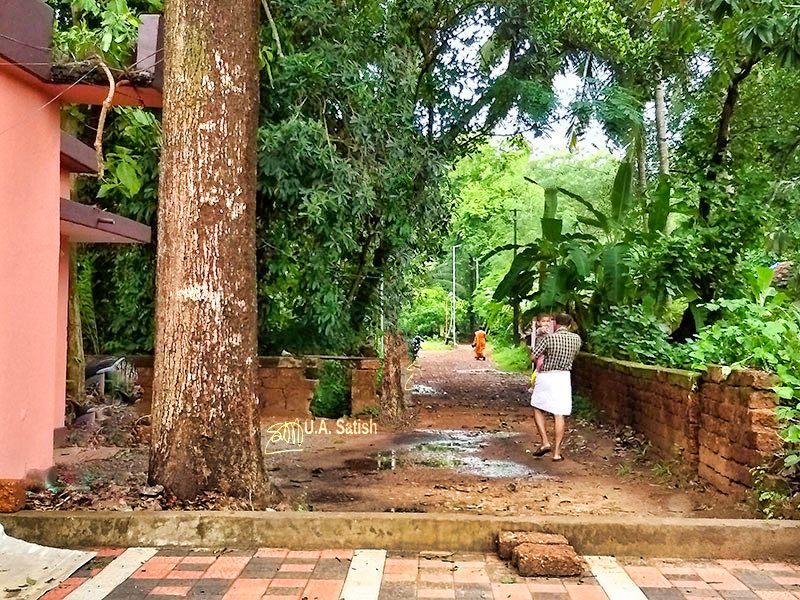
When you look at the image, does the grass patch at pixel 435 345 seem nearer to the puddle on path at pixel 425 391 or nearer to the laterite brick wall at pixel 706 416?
the puddle on path at pixel 425 391

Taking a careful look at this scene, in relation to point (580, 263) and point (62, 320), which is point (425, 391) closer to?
point (580, 263)

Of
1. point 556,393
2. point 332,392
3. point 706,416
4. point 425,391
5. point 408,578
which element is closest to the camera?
point 408,578

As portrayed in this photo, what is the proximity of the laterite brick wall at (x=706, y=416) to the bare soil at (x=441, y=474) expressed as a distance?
8.2 inches

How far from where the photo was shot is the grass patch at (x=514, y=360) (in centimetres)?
2305

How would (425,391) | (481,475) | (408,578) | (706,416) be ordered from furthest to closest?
(425,391), (481,475), (706,416), (408,578)

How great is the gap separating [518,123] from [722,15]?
324 inches

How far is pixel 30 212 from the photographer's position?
5.82 meters

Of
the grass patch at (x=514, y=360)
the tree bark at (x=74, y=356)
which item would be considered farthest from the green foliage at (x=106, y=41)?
the grass patch at (x=514, y=360)

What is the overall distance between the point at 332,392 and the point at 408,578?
7517 millimetres

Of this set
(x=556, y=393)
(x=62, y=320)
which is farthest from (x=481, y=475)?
(x=62, y=320)

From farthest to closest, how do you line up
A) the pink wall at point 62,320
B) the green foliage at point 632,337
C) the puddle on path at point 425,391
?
the puddle on path at point 425,391 → the green foliage at point 632,337 → the pink wall at point 62,320

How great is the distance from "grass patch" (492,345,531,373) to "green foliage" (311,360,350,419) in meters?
11.3

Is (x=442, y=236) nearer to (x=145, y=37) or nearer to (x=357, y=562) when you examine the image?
(x=145, y=37)

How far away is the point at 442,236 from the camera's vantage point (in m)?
13.5
